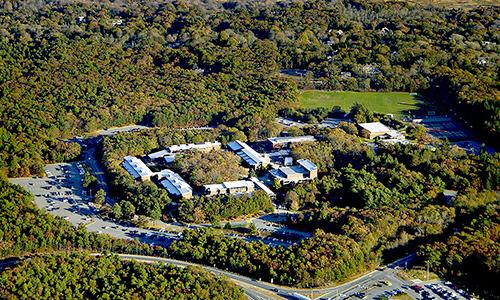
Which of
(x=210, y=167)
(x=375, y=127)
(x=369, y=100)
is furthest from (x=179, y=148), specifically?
(x=369, y=100)

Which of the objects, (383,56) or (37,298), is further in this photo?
(383,56)

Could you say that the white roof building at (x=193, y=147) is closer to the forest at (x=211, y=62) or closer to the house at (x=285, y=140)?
the forest at (x=211, y=62)

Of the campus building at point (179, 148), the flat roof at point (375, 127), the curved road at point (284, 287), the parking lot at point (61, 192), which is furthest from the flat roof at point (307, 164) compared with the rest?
the parking lot at point (61, 192)

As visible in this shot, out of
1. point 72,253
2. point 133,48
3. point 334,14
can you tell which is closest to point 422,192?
point 72,253

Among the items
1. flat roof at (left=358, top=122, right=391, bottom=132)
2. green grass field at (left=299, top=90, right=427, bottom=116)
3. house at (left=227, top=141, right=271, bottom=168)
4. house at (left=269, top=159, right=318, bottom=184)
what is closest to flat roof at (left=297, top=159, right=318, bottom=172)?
house at (left=269, top=159, right=318, bottom=184)

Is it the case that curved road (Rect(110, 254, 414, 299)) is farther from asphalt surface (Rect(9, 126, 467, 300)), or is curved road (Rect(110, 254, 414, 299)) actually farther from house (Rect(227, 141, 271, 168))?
house (Rect(227, 141, 271, 168))

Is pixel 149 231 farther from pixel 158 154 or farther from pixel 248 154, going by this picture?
pixel 248 154

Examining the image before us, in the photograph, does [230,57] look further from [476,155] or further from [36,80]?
[476,155]
